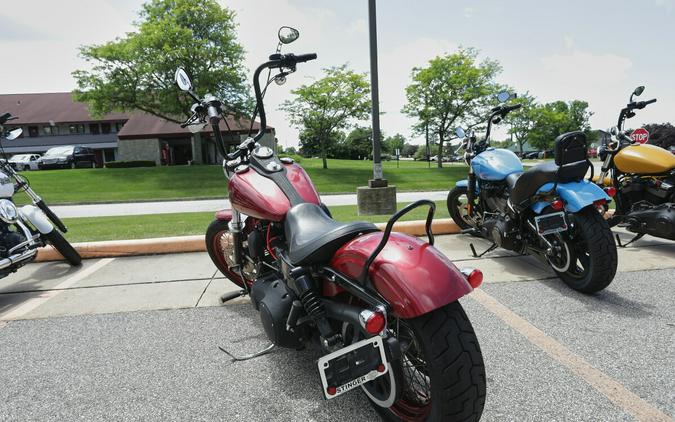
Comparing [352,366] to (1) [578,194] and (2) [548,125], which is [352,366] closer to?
(1) [578,194]

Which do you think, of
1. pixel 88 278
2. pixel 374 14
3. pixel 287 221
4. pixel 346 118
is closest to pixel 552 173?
pixel 287 221

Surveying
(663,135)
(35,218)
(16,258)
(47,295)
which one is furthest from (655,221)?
(663,135)

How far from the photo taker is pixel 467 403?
146 centimetres

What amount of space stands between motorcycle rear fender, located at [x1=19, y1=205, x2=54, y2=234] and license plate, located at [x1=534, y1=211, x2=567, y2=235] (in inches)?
187

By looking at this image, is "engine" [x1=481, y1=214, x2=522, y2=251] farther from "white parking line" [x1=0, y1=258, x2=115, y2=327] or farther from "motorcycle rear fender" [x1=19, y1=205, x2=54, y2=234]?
"motorcycle rear fender" [x1=19, y1=205, x2=54, y2=234]

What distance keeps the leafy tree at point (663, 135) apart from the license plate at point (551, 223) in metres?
18.5

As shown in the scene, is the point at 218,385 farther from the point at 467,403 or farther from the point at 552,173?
the point at 552,173

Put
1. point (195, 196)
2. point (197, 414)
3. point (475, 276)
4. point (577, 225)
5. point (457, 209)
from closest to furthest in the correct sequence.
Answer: point (475, 276) < point (197, 414) < point (577, 225) < point (457, 209) < point (195, 196)

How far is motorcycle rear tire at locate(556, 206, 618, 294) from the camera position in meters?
3.01

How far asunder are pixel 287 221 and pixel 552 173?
2.49 meters

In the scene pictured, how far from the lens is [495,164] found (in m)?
4.28

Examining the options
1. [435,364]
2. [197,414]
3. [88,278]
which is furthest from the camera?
[88,278]

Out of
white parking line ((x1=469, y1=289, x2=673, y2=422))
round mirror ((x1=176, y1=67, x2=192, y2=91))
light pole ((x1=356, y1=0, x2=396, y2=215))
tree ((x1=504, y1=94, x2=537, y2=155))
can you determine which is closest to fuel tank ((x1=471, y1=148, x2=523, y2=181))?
white parking line ((x1=469, y1=289, x2=673, y2=422))

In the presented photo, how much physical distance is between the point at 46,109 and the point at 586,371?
170ft
